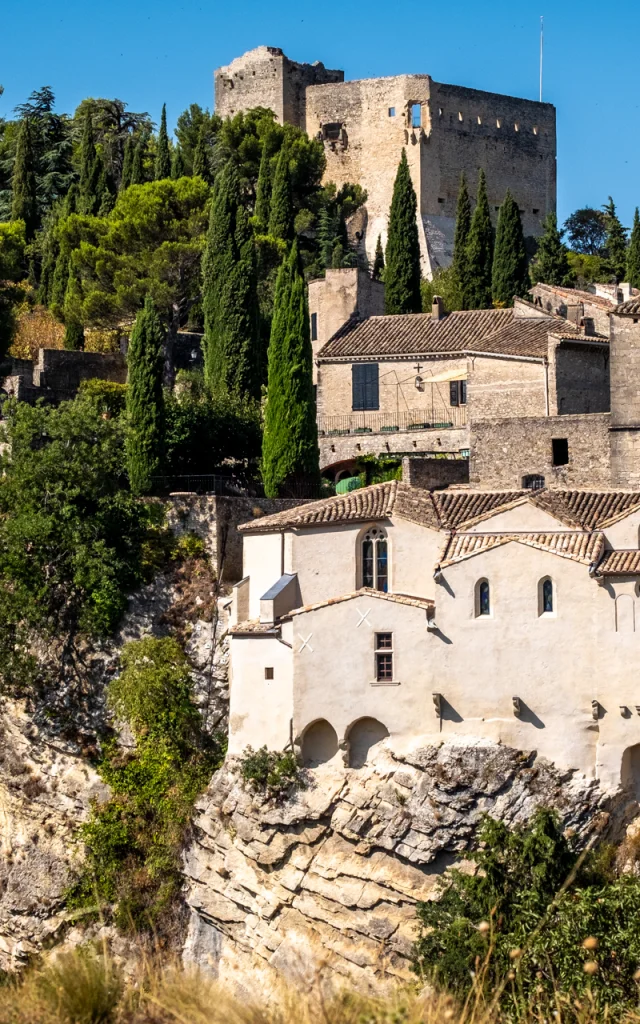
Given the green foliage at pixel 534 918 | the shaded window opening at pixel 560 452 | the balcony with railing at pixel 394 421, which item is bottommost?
the green foliage at pixel 534 918

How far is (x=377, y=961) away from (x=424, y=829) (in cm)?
261

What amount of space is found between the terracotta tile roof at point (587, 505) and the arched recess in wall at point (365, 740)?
5727 mm

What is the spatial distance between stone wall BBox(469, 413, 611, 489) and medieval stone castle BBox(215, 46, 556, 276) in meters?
32.6

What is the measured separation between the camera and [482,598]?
3170 centimetres

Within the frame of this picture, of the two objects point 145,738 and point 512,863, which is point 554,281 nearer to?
point 145,738

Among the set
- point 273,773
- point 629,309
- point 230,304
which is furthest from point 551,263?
point 273,773

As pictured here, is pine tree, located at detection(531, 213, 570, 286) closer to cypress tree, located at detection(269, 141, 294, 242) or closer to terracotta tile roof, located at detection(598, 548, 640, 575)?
cypress tree, located at detection(269, 141, 294, 242)

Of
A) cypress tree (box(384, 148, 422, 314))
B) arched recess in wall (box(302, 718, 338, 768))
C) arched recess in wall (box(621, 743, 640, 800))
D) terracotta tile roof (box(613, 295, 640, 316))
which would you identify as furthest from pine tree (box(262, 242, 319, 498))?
arched recess in wall (box(621, 743, 640, 800))

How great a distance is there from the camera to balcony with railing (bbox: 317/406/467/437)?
4556 centimetres

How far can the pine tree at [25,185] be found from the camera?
6856cm

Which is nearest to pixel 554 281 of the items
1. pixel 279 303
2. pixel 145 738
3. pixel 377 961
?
pixel 279 303

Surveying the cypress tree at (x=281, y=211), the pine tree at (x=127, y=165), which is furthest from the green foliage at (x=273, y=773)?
the pine tree at (x=127, y=165)

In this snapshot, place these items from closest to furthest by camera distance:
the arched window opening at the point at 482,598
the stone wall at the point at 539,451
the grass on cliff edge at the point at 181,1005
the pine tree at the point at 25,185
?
1. the grass on cliff edge at the point at 181,1005
2. the arched window opening at the point at 482,598
3. the stone wall at the point at 539,451
4. the pine tree at the point at 25,185

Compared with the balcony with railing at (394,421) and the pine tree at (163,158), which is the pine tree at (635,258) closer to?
the balcony with railing at (394,421)
